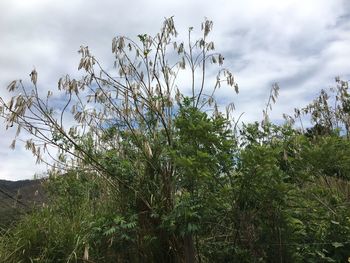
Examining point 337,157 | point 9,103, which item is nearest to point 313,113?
point 337,157

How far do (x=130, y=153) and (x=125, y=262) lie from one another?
1373mm

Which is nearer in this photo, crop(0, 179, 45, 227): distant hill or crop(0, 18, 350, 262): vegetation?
crop(0, 18, 350, 262): vegetation

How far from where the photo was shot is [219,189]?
203 inches

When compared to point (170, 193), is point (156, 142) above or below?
above

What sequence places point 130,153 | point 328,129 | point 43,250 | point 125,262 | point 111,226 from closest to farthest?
point 111,226 → point 125,262 → point 130,153 → point 43,250 → point 328,129

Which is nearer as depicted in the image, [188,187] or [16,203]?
[188,187]

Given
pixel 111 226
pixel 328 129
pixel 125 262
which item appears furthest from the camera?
pixel 328 129

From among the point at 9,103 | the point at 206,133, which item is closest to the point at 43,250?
the point at 9,103

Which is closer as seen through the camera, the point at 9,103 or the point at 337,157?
the point at 337,157

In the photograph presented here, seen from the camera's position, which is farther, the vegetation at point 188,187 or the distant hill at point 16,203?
the distant hill at point 16,203

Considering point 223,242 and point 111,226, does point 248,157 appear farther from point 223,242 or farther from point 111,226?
point 111,226

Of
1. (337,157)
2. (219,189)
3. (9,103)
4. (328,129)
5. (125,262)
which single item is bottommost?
(125,262)

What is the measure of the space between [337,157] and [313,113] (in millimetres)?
5744

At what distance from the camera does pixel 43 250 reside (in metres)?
6.75
